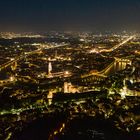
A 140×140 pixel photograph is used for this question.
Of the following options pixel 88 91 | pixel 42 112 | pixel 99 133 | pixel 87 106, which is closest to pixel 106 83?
pixel 88 91

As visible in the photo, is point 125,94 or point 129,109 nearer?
point 129,109

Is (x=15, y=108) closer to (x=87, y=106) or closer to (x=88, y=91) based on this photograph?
(x=87, y=106)

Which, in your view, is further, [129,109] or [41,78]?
[41,78]

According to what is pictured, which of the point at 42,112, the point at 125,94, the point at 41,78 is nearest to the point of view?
the point at 42,112

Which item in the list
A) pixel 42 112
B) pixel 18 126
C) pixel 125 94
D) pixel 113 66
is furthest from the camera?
pixel 113 66

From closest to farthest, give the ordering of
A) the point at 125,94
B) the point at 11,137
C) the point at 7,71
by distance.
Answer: the point at 11,137 < the point at 125,94 < the point at 7,71

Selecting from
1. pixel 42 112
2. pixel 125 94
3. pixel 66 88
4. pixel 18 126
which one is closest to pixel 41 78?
pixel 66 88

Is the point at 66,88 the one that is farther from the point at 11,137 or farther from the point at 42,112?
the point at 11,137

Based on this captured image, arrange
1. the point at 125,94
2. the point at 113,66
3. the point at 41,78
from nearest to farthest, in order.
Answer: the point at 125,94 < the point at 41,78 < the point at 113,66
